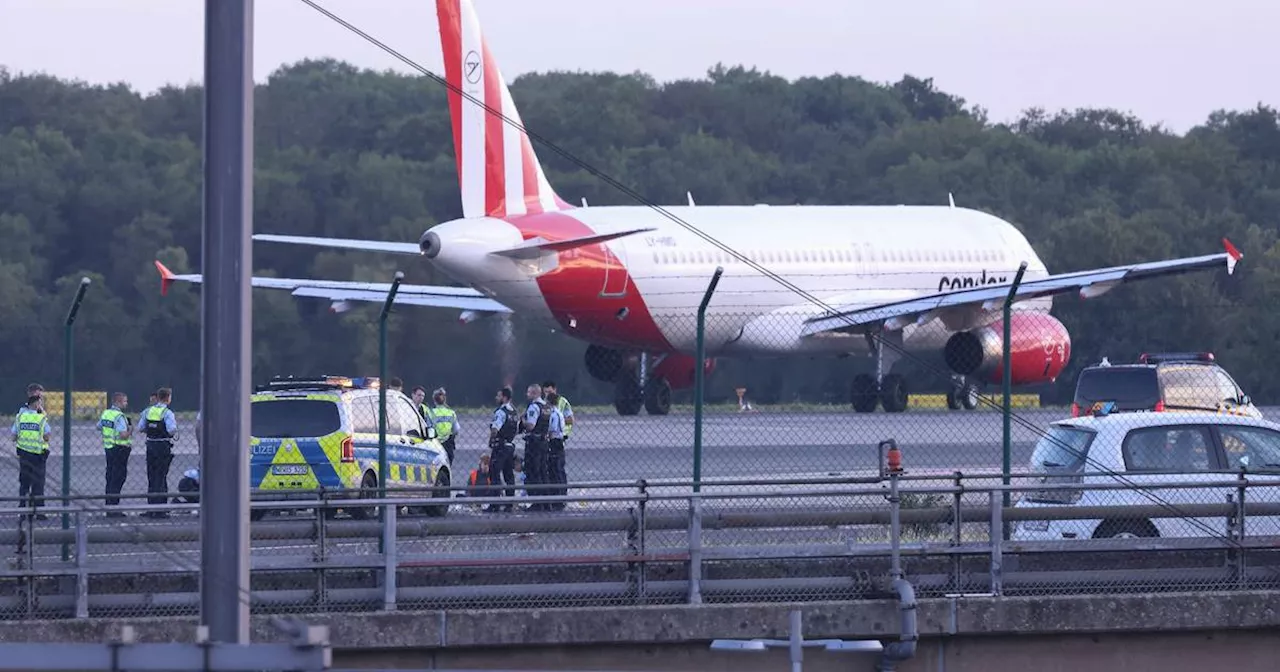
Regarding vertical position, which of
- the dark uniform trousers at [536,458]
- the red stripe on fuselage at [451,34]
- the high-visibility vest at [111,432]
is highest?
the red stripe on fuselage at [451,34]

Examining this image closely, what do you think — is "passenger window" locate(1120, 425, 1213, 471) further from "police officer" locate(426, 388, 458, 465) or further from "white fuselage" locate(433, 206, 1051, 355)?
"white fuselage" locate(433, 206, 1051, 355)

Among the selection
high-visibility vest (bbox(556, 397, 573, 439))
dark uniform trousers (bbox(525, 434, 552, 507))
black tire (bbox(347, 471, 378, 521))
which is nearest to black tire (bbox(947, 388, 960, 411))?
high-visibility vest (bbox(556, 397, 573, 439))

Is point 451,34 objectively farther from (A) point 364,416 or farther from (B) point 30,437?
(B) point 30,437

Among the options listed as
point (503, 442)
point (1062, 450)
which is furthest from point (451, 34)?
point (1062, 450)

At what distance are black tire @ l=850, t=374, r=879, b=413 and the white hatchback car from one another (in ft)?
17.2

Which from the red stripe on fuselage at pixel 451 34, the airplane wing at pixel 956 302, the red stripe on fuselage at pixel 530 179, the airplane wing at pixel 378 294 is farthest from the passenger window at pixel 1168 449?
the red stripe on fuselage at pixel 530 179

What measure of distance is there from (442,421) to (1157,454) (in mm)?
9706

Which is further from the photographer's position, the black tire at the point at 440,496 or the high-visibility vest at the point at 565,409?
the high-visibility vest at the point at 565,409

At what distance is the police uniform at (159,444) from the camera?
67.3 feet

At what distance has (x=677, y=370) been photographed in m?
39.8

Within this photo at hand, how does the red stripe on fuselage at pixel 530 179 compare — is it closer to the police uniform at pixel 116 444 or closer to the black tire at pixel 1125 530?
the police uniform at pixel 116 444

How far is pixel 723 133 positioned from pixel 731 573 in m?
73.7

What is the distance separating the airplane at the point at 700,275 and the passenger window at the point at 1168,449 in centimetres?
1298

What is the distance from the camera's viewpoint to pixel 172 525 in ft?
45.0
